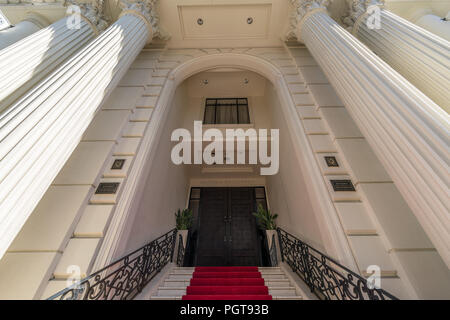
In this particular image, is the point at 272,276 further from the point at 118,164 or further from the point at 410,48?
the point at 410,48

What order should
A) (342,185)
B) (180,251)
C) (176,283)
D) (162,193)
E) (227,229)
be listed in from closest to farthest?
(342,185) → (176,283) → (162,193) → (180,251) → (227,229)

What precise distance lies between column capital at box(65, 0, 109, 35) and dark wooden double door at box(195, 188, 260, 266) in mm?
6583

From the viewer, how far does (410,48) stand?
3.88 metres

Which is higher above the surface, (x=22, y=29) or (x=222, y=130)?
(x=22, y=29)

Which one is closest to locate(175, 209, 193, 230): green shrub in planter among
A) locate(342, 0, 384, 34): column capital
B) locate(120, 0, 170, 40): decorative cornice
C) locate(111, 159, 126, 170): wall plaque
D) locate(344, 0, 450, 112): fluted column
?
locate(111, 159, 126, 170): wall plaque

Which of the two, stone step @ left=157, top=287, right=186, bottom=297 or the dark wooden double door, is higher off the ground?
the dark wooden double door

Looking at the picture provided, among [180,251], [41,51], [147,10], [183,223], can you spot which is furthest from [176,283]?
[147,10]

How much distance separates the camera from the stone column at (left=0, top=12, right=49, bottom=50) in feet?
15.5

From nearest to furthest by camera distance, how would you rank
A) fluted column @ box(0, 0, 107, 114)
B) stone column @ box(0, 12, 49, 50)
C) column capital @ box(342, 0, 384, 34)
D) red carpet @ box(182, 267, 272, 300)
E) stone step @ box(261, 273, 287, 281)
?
red carpet @ box(182, 267, 272, 300) < fluted column @ box(0, 0, 107, 114) < stone step @ box(261, 273, 287, 281) < stone column @ box(0, 12, 49, 50) < column capital @ box(342, 0, 384, 34)

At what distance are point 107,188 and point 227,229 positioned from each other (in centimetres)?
508

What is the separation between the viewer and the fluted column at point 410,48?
10.8 feet

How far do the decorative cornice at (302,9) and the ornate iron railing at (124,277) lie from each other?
260 inches

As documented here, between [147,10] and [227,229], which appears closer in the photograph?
[147,10]

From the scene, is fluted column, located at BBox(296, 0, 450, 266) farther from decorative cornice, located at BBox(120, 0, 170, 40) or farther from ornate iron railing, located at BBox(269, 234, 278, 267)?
decorative cornice, located at BBox(120, 0, 170, 40)
